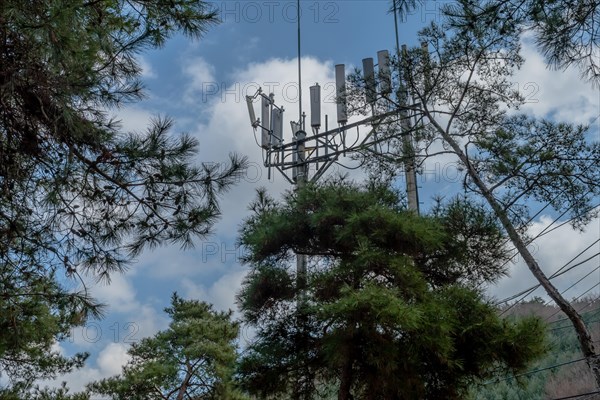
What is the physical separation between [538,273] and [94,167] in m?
2.88

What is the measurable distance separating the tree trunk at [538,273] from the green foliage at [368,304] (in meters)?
0.23

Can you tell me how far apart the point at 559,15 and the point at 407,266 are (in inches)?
75.0

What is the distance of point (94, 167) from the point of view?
2701 millimetres

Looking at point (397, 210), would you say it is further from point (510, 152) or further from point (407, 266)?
point (510, 152)

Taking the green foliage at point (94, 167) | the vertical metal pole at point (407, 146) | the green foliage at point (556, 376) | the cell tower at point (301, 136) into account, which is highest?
the cell tower at point (301, 136)

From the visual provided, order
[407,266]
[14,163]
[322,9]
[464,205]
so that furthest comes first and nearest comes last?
[322,9]
[464,205]
[407,266]
[14,163]

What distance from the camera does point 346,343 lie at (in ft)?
11.0

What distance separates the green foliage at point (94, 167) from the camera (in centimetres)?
244

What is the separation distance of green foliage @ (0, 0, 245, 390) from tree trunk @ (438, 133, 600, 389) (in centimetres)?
186

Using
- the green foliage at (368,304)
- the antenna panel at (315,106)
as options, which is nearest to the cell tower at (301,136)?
the antenna panel at (315,106)

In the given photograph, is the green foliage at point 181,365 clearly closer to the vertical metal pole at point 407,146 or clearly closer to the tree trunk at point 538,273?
the vertical metal pole at point 407,146

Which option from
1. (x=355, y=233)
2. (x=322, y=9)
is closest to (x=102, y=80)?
(x=355, y=233)

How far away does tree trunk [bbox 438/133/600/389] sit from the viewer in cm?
332

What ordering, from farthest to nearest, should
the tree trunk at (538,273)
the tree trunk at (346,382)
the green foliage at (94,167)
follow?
1. the tree trunk at (346,382)
2. the tree trunk at (538,273)
3. the green foliage at (94,167)
